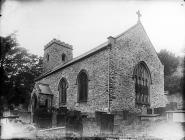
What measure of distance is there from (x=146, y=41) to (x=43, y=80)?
14007 millimetres

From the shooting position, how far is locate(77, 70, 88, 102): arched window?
1883cm

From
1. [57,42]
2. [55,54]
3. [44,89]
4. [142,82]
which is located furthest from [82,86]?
[57,42]

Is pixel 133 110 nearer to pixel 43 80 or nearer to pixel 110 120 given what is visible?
pixel 110 120

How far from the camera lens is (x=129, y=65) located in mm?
17828

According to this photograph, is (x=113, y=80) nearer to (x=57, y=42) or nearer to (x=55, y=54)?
(x=55, y=54)

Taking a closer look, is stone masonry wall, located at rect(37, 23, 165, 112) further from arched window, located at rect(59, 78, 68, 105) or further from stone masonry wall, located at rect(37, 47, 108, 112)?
arched window, located at rect(59, 78, 68, 105)

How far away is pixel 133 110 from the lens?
57.4 ft

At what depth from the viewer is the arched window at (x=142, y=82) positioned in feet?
61.2

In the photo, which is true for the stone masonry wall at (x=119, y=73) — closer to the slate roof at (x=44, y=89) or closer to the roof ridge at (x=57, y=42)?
the slate roof at (x=44, y=89)

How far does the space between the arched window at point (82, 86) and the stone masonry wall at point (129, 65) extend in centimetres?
348

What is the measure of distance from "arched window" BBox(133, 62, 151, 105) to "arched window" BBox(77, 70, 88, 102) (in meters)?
4.35

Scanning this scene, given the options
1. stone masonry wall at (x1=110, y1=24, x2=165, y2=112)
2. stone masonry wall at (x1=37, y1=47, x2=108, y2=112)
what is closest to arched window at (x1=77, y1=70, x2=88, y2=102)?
stone masonry wall at (x1=37, y1=47, x2=108, y2=112)

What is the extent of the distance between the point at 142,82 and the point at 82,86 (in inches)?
217

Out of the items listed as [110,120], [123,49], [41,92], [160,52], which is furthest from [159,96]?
[160,52]
